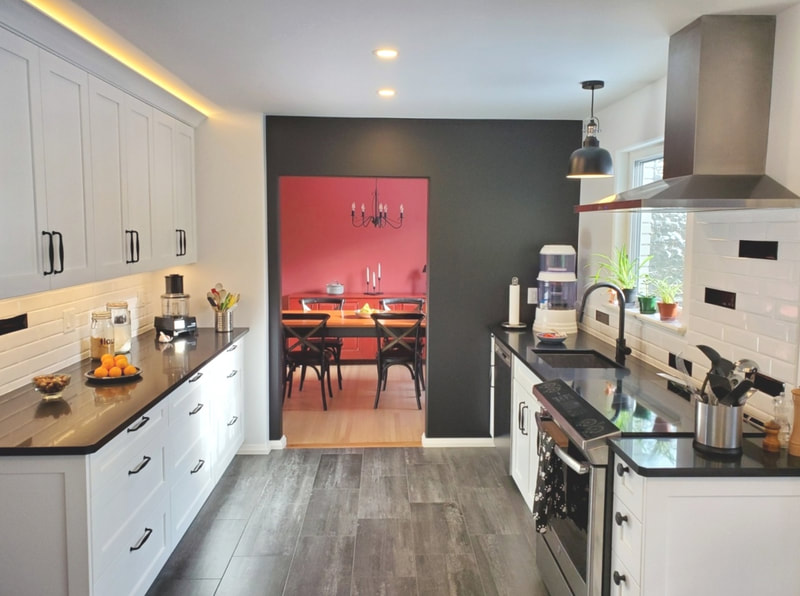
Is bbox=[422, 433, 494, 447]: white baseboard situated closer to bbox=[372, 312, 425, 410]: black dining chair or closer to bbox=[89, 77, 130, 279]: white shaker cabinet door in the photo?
bbox=[372, 312, 425, 410]: black dining chair

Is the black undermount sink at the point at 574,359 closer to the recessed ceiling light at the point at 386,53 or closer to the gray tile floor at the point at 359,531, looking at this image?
the gray tile floor at the point at 359,531

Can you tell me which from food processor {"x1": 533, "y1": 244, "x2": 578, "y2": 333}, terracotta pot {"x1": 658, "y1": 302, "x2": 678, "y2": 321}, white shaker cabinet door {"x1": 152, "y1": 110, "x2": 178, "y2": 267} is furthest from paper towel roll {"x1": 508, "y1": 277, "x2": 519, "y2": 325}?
white shaker cabinet door {"x1": 152, "y1": 110, "x2": 178, "y2": 267}

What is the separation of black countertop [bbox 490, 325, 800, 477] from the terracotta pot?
278 mm

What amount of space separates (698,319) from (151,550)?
8.56 feet

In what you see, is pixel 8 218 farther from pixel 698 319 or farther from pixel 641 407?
pixel 698 319

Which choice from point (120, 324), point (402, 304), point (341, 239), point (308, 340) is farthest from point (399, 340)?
point (120, 324)

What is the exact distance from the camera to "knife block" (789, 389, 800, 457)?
2.03 m

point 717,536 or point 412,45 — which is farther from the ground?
point 412,45

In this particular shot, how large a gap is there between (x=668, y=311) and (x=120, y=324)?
2.89 metres

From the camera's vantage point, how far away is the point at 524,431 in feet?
12.2

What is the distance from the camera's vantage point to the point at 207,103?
4.17m

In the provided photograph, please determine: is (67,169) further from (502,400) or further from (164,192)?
(502,400)

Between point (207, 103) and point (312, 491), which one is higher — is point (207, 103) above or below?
above

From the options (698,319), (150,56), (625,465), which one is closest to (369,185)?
(150,56)
